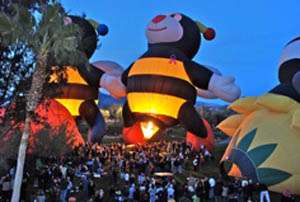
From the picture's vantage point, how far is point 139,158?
25625 millimetres

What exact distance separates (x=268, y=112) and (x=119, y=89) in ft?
43.5

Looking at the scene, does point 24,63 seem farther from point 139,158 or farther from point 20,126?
point 139,158

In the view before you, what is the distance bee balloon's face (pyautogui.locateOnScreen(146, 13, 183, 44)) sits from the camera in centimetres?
3222

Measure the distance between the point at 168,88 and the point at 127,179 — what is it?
919 cm

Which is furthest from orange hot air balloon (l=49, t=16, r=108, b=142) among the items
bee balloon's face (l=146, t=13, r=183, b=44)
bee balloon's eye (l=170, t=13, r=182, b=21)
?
bee balloon's eye (l=170, t=13, r=182, b=21)

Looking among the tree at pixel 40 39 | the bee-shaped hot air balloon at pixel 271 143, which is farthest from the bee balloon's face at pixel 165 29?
the tree at pixel 40 39

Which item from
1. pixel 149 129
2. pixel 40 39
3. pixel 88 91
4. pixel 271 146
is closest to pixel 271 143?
pixel 271 146

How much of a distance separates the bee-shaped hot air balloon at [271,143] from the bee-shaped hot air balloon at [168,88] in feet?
19.9

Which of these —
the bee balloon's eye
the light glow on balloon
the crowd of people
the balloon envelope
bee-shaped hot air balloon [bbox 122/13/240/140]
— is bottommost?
the crowd of people

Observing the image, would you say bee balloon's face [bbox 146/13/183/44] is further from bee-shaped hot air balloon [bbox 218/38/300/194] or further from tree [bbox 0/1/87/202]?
tree [bbox 0/1/87/202]

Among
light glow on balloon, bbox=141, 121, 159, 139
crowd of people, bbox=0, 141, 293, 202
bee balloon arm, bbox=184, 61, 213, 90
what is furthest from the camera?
light glow on balloon, bbox=141, 121, 159, 139

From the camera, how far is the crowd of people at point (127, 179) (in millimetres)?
17969

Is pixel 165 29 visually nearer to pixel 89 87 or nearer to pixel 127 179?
pixel 89 87

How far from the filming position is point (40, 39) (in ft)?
57.9
